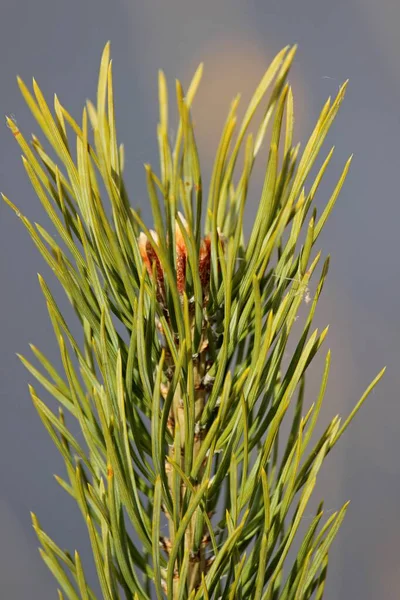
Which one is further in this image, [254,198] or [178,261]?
[254,198]

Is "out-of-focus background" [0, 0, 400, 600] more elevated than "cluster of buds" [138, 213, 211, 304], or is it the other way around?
"out-of-focus background" [0, 0, 400, 600]

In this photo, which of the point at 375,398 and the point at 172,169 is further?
the point at 375,398

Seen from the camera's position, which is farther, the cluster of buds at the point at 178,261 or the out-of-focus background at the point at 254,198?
the out-of-focus background at the point at 254,198

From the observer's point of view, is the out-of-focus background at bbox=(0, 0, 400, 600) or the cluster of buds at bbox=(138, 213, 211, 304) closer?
the cluster of buds at bbox=(138, 213, 211, 304)

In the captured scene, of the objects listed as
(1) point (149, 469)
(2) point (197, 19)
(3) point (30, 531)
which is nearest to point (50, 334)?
(3) point (30, 531)

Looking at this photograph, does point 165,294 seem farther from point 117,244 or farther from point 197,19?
point 197,19

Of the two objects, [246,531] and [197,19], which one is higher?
[197,19]

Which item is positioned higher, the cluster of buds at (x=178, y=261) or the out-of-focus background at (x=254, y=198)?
the out-of-focus background at (x=254, y=198)

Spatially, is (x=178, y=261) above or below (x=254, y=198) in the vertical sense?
below
